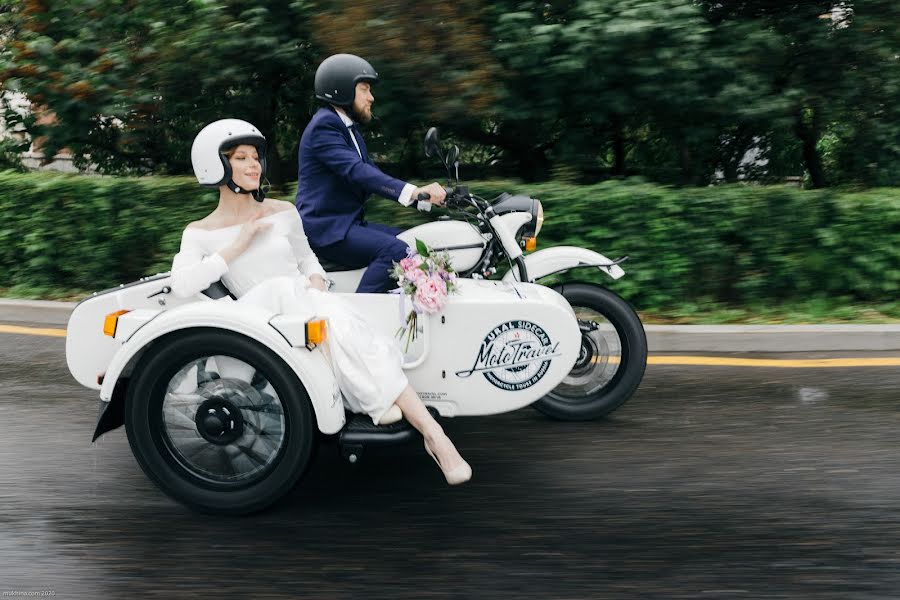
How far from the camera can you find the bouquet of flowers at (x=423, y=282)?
4832 millimetres

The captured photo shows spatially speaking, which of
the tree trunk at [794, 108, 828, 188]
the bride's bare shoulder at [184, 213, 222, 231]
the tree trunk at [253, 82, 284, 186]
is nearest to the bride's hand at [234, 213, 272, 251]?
the bride's bare shoulder at [184, 213, 222, 231]

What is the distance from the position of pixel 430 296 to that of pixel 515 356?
1.44 ft

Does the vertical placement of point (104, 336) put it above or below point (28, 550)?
above

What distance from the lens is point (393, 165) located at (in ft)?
33.8

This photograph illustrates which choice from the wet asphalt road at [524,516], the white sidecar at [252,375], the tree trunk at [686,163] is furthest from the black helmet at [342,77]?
the tree trunk at [686,163]

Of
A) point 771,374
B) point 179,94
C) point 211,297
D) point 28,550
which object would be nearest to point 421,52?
point 179,94

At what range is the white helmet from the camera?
4.68 metres

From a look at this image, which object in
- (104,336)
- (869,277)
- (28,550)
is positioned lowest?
(869,277)

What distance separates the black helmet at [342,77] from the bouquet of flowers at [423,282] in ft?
2.98

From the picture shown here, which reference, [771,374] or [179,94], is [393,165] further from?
[771,374]

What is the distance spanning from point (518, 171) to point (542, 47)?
1897 millimetres

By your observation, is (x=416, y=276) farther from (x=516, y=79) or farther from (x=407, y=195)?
(x=516, y=79)

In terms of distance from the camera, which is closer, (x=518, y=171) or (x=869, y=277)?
(x=869, y=277)

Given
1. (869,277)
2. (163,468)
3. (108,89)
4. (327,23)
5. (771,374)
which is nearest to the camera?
(163,468)
